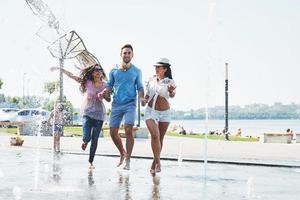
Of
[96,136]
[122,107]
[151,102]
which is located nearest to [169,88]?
[151,102]

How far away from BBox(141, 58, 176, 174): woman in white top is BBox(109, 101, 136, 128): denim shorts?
370mm

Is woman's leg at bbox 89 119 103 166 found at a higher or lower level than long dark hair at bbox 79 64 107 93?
lower

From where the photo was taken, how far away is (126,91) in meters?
8.98

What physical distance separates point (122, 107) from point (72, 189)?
273 centimetres

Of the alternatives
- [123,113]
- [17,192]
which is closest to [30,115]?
[123,113]

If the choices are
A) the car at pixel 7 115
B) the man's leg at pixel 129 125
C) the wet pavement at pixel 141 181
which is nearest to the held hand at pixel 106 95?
the man's leg at pixel 129 125

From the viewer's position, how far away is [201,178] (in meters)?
8.03

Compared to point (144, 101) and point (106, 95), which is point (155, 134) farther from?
point (106, 95)

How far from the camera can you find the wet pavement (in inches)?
243

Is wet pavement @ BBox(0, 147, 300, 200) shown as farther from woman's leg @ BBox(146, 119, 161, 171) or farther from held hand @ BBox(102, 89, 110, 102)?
held hand @ BBox(102, 89, 110, 102)

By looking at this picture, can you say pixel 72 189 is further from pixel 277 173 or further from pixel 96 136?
pixel 277 173

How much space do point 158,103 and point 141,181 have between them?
1.70 metres

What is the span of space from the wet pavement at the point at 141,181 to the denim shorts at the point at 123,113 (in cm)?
82

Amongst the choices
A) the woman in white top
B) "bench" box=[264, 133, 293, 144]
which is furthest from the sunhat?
"bench" box=[264, 133, 293, 144]
